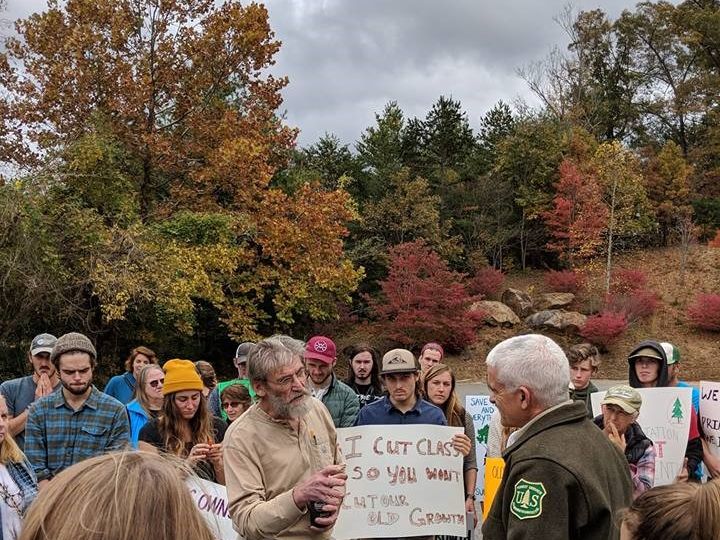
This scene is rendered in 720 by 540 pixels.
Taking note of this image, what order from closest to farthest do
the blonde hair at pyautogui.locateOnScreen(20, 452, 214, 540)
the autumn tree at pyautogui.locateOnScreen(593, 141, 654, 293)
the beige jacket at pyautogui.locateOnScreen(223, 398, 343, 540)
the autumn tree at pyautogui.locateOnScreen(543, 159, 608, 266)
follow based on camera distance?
the blonde hair at pyautogui.locateOnScreen(20, 452, 214, 540)
the beige jacket at pyautogui.locateOnScreen(223, 398, 343, 540)
the autumn tree at pyautogui.locateOnScreen(593, 141, 654, 293)
the autumn tree at pyautogui.locateOnScreen(543, 159, 608, 266)

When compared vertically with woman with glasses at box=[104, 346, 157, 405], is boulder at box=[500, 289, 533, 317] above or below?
above

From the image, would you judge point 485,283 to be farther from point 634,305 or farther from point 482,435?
point 482,435

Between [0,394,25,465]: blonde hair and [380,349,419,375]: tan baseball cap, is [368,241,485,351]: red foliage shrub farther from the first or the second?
[0,394,25,465]: blonde hair

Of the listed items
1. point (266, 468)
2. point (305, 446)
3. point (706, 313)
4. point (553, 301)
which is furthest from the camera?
point (553, 301)

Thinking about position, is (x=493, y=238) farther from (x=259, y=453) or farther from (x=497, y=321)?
(x=259, y=453)

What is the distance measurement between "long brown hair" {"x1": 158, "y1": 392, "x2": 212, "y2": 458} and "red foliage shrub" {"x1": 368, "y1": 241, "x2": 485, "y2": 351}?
66.4ft

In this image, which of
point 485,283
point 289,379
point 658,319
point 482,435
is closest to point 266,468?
point 289,379

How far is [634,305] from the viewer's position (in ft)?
91.8

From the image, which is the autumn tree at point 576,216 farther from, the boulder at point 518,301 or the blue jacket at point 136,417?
the blue jacket at point 136,417

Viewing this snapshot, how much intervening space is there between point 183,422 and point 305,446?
1.43 metres

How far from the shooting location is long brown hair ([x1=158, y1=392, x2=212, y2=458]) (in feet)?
14.1

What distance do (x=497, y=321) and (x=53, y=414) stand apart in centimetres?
2534

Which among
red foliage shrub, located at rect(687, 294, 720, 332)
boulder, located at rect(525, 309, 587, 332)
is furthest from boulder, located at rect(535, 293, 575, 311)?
red foliage shrub, located at rect(687, 294, 720, 332)

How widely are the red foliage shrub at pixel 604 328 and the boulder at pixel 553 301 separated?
300cm
